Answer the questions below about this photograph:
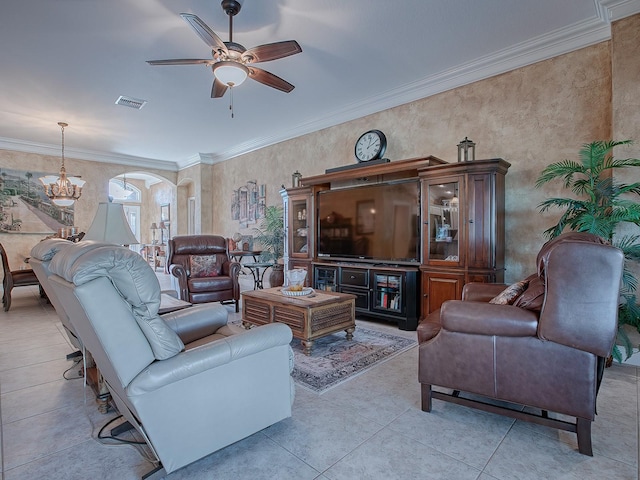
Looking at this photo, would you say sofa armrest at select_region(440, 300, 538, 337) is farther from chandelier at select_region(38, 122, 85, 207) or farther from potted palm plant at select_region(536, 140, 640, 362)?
chandelier at select_region(38, 122, 85, 207)

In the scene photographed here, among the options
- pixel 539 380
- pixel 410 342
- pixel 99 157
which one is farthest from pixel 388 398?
pixel 99 157

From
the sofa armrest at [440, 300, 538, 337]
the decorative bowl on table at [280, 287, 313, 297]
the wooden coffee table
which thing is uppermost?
the sofa armrest at [440, 300, 538, 337]

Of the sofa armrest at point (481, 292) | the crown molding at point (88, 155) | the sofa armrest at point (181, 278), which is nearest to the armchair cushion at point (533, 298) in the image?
the sofa armrest at point (481, 292)

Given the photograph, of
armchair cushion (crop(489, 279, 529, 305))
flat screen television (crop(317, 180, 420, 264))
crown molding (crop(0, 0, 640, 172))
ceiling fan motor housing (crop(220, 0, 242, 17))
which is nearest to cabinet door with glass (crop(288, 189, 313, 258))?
flat screen television (crop(317, 180, 420, 264))

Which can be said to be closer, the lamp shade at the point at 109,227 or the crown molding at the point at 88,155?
the lamp shade at the point at 109,227

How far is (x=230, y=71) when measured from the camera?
2785mm

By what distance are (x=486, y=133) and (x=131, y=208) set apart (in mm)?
12002

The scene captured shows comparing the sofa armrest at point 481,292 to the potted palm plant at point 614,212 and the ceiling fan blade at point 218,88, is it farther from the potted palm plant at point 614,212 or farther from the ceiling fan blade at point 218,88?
the ceiling fan blade at point 218,88

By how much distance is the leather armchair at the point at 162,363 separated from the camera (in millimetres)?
1310

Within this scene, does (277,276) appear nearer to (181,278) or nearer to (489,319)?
(181,278)

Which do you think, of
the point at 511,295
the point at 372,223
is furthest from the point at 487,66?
the point at 511,295

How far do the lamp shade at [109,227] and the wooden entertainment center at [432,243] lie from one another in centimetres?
251

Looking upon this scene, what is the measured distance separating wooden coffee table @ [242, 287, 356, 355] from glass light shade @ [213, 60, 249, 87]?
1979 mm

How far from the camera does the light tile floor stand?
156 cm
